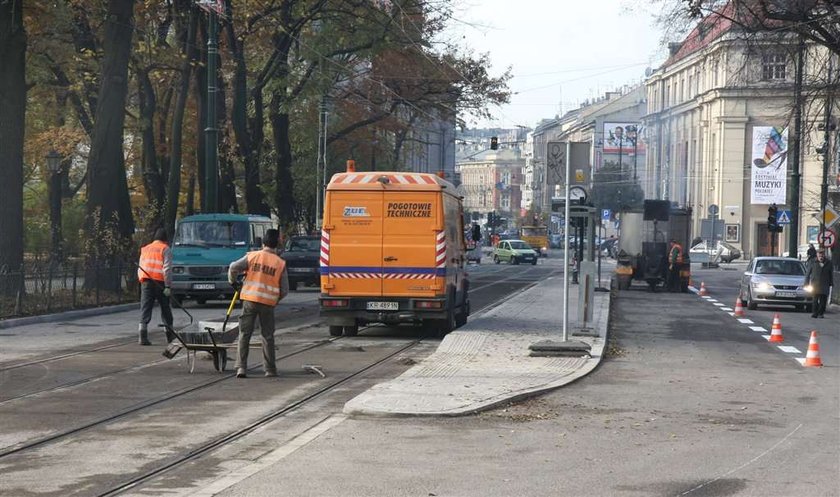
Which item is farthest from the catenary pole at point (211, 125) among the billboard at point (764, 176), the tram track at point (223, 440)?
the billboard at point (764, 176)

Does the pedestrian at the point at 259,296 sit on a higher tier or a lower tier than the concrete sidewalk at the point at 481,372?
higher

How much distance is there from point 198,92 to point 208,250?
10.0 m

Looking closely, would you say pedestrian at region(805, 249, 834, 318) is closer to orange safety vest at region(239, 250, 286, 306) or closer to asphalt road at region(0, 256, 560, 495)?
asphalt road at region(0, 256, 560, 495)

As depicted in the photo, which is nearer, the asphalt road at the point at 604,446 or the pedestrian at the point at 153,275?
the asphalt road at the point at 604,446

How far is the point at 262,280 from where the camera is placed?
50.6 feet

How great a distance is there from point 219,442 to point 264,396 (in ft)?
10.3

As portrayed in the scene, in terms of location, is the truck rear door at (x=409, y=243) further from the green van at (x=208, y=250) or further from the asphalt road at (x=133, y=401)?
the green van at (x=208, y=250)

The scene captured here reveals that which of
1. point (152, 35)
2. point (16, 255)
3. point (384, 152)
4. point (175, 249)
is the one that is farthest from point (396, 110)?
point (16, 255)

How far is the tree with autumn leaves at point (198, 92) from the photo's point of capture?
30812 millimetres

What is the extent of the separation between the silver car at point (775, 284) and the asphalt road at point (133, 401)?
15224 mm

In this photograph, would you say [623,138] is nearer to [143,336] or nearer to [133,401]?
[143,336]

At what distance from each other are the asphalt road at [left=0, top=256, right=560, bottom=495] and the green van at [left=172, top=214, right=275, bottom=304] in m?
8.10

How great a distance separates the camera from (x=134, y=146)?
55.1 m

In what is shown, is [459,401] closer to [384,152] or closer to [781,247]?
[384,152]
